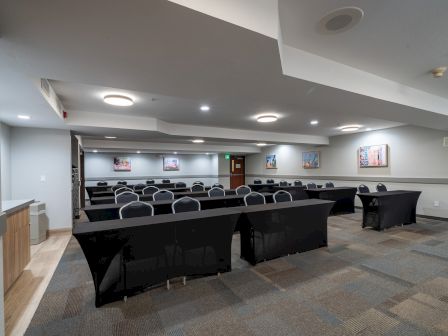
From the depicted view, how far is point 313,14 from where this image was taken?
199 centimetres

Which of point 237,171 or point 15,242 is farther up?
point 237,171

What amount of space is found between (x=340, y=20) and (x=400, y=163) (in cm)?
643

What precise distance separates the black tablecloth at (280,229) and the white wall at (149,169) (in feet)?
30.7

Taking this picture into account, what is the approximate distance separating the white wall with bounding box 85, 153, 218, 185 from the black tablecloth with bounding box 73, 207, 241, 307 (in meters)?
9.51

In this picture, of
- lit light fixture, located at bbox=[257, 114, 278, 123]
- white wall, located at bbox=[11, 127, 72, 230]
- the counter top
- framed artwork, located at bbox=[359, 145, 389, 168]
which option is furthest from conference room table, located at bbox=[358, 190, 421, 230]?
white wall, located at bbox=[11, 127, 72, 230]

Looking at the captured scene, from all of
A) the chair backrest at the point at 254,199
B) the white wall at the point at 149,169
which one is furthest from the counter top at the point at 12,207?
the white wall at the point at 149,169

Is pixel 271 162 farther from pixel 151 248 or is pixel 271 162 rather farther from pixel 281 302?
pixel 151 248

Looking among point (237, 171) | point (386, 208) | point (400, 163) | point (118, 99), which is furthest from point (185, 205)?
point (237, 171)

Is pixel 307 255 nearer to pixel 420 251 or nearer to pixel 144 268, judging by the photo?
pixel 420 251

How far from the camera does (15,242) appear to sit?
2.91 meters

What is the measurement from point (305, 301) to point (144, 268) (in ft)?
5.78

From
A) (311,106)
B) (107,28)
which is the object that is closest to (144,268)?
(107,28)

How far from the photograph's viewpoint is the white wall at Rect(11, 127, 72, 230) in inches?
193

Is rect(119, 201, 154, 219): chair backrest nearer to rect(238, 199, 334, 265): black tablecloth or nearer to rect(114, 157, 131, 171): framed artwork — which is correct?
rect(238, 199, 334, 265): black tablecloth
